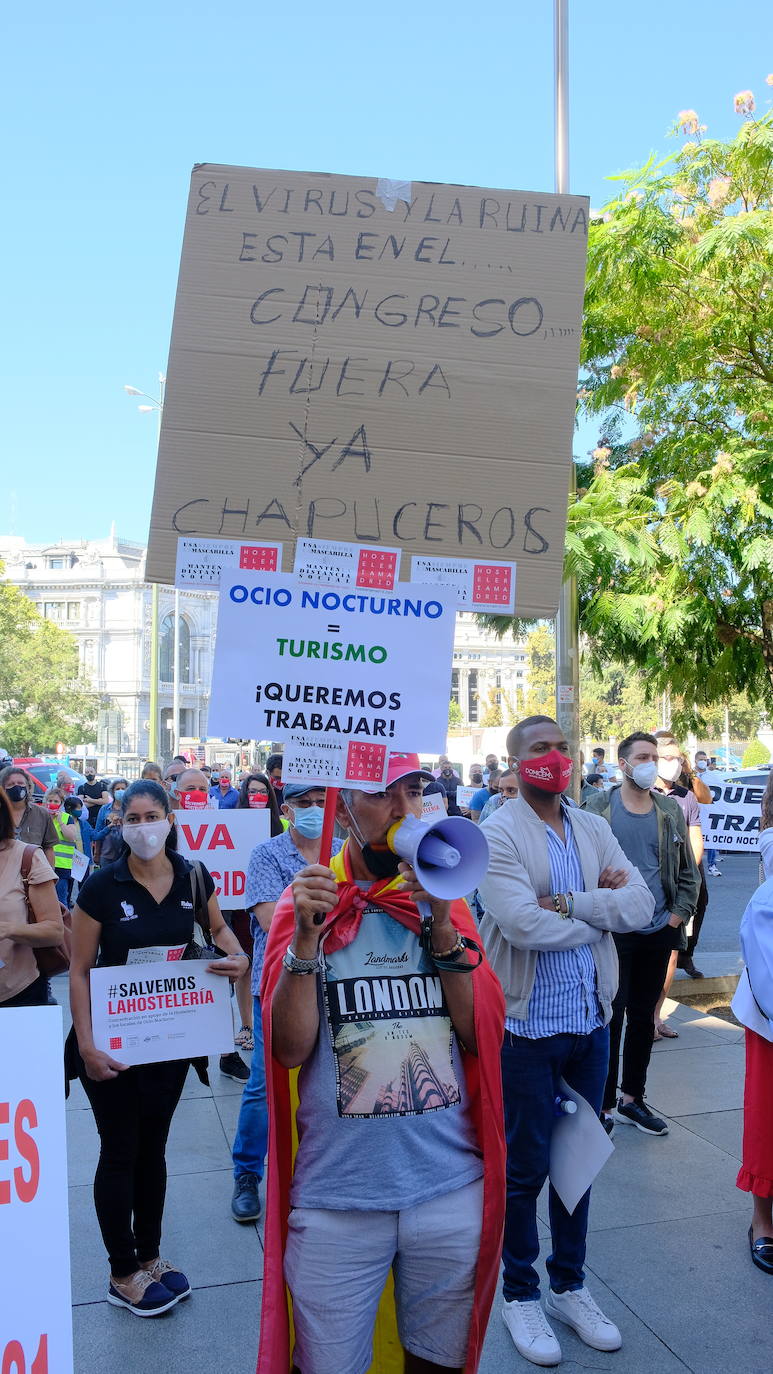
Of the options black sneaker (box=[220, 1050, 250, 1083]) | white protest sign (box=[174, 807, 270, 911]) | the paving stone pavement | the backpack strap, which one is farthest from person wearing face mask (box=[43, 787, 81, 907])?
the backpack strap

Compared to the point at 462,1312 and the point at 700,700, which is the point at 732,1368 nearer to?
the point at 462,1312

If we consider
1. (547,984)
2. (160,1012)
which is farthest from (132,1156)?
(547,984)

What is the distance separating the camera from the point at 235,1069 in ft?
21.8

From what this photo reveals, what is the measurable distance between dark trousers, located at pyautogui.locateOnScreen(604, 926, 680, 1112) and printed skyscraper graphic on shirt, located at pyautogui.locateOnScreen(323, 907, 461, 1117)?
10.7 ft

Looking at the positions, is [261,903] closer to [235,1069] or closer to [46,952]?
[46,952]

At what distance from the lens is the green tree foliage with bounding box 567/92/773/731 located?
8758mm

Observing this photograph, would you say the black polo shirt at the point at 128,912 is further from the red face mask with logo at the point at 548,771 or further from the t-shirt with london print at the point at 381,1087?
the t-shirt with london print at the point at 381,1087

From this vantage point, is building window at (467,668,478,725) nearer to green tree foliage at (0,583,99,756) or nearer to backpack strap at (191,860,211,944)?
green tree foliage at (0,583,99,756)

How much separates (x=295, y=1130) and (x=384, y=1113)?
0.83ft

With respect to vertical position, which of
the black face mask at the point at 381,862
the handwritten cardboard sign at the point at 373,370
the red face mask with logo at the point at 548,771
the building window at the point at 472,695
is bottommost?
the black face mask at the point at 381,862

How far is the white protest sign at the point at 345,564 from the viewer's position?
2590 millimetres

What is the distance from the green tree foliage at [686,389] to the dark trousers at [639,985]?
342cm

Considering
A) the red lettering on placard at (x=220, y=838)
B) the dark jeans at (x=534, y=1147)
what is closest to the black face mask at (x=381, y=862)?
the dark jeans at (x=534, y=1147)

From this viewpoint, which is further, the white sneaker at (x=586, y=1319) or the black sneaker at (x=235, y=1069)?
the black sneaker at (x=235, y=1069)
